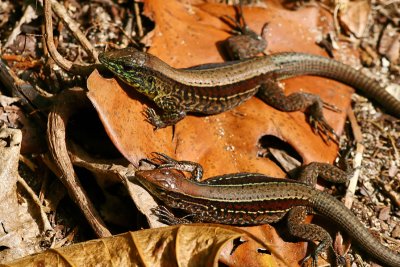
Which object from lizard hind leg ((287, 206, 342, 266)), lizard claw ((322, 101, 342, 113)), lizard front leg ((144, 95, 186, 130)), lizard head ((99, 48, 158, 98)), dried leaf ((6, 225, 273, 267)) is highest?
lizard head ((99, 48, 158, 98))

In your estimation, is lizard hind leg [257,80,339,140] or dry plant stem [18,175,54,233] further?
lizard hind leg [257,80,339,140]

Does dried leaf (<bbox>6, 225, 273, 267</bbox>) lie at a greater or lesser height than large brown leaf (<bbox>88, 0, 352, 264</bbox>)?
lesser

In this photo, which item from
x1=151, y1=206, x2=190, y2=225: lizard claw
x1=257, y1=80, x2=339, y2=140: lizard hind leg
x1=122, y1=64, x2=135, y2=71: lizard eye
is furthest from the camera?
x1=257, y1=80, x2=339, y2=140: lizard hind leg

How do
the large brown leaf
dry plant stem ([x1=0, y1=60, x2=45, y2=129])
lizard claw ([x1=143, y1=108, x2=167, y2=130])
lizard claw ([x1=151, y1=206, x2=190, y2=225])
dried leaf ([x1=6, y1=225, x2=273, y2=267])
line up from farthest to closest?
dry plant stem ([x1=0, y1=60, x2=45, y2=129]), lizard claw ([x1=143, y1=108, x2=167, y2=130]), the large brown leaf, lizard claw ([x1=151, y1=206, x2=190, y2=225]), dried leaf ([x1=6, y1=225, x2=273, y2=267])

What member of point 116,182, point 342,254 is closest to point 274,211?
point 342,254

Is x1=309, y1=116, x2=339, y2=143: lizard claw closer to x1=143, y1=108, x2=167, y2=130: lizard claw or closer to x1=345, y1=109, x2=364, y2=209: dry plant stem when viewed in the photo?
x1=345, y1=109, x2=364, y2=209: dry plant stem

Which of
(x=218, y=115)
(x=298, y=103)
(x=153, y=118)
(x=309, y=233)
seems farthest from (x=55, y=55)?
(x=309, y=233)

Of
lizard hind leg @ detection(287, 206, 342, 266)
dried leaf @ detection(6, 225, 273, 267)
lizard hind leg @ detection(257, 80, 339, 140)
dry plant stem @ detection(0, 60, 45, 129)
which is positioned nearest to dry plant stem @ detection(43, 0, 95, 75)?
dry plant stem @ detection(0, 60, 45, 129)

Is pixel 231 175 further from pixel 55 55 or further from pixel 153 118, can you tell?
pixel 55 55
